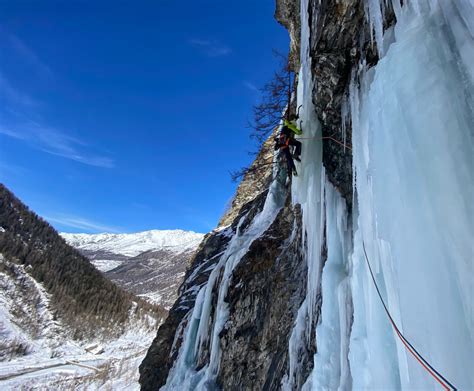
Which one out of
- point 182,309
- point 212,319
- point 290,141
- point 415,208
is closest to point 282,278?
point 290,141

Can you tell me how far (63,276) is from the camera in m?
63.8

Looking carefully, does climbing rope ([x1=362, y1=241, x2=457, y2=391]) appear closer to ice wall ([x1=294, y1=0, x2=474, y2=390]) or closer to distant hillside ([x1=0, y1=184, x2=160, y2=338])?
ice wall ([x1=294, y1=0, x2=474, y2=390])

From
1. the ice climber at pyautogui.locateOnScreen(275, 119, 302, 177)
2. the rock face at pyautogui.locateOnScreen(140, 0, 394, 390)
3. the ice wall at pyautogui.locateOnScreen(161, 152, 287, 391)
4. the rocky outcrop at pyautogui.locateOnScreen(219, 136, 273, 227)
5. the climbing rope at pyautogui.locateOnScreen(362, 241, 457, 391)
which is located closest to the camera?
the climbing rope at pyautogui.locateOnScreen(362, 241, 457, 391)

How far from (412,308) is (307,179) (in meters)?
3.26

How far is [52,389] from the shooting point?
3262cm

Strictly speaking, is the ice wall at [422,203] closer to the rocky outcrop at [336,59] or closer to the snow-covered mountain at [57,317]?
the rocky outcrop at [336,59]

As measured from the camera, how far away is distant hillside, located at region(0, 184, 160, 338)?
57562 millimetres

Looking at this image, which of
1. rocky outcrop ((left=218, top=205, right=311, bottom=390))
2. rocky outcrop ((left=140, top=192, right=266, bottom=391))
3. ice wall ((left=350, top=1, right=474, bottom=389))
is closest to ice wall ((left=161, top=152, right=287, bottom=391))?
rocky outcrop ((left=218, top=205, right=311, bottom=390))

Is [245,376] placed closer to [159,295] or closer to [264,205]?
[264,205]

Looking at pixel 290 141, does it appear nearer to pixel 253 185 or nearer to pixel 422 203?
pixel 422 203

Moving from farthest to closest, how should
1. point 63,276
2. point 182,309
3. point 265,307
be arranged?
point 63,276, point 182,309, point 265,307

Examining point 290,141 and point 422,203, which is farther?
point 290,141

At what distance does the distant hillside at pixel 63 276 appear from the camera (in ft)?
189

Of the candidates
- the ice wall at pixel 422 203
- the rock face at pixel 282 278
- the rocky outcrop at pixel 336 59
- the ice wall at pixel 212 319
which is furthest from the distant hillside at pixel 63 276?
the ice wall at pixel 422 203
